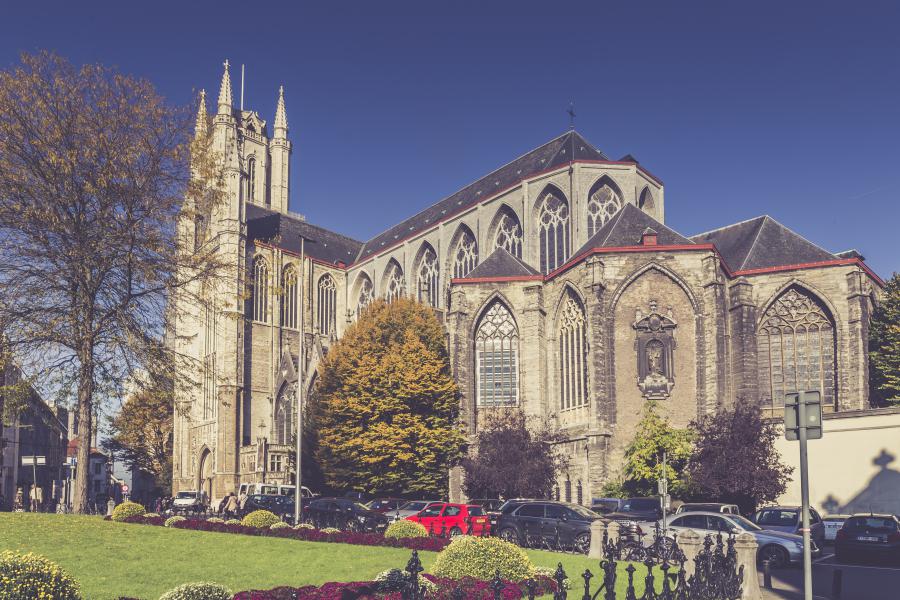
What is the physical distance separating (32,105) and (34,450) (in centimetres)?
5561

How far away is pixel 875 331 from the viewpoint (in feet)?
133

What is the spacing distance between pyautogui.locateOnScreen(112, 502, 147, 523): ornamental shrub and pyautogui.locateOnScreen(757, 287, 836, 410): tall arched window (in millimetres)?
28322

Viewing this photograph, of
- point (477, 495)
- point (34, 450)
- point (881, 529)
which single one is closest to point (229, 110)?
point (34, 450)

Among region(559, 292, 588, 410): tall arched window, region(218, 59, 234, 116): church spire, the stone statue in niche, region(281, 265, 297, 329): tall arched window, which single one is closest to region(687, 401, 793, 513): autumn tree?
the stone statue in niche

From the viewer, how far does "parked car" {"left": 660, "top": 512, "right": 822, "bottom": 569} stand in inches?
801

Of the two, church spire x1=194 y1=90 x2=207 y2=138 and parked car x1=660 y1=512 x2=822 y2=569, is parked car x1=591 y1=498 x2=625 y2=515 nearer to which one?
parked car x1=660 y1=512 x2=822 y2=569

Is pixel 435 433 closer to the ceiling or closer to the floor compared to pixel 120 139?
closer to the floor

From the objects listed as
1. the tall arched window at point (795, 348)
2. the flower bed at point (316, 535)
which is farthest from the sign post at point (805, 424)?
the tall arched window at point (795, 348)

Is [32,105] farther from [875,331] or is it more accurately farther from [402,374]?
[875,331]

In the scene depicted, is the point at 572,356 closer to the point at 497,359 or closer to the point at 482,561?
the point at 497,359

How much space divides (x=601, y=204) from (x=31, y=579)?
43379mm

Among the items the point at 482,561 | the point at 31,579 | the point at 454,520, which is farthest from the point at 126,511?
the point at 31,579

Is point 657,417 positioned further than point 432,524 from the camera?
Yes

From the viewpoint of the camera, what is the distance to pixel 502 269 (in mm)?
46844
